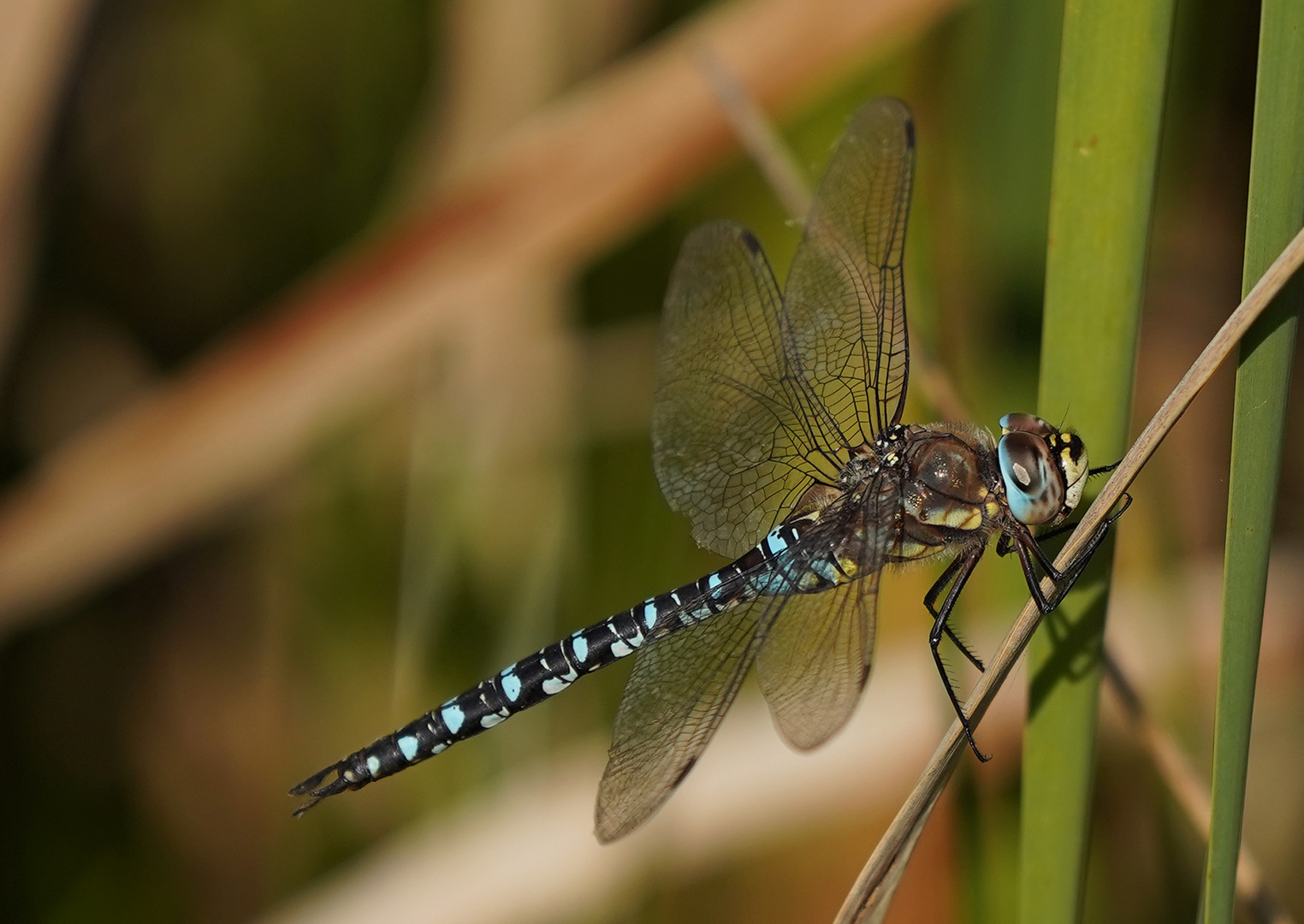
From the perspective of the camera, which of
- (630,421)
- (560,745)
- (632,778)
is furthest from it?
(630,421)

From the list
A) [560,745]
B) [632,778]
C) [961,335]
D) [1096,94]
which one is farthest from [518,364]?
[1096,94]

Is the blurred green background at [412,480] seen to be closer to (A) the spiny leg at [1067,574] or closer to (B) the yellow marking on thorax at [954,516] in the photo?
(B) the yellow marking on thorax at [954,516]

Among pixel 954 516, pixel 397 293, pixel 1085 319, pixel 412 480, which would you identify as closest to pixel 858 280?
pixel 954 516

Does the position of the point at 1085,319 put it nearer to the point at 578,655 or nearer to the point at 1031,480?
the point at 1031,480

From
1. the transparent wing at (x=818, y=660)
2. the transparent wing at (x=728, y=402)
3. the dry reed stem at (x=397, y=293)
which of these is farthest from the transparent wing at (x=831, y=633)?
the dry reed stem at (x=397, y=293)

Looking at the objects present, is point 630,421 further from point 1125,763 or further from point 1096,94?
point 1096,94
